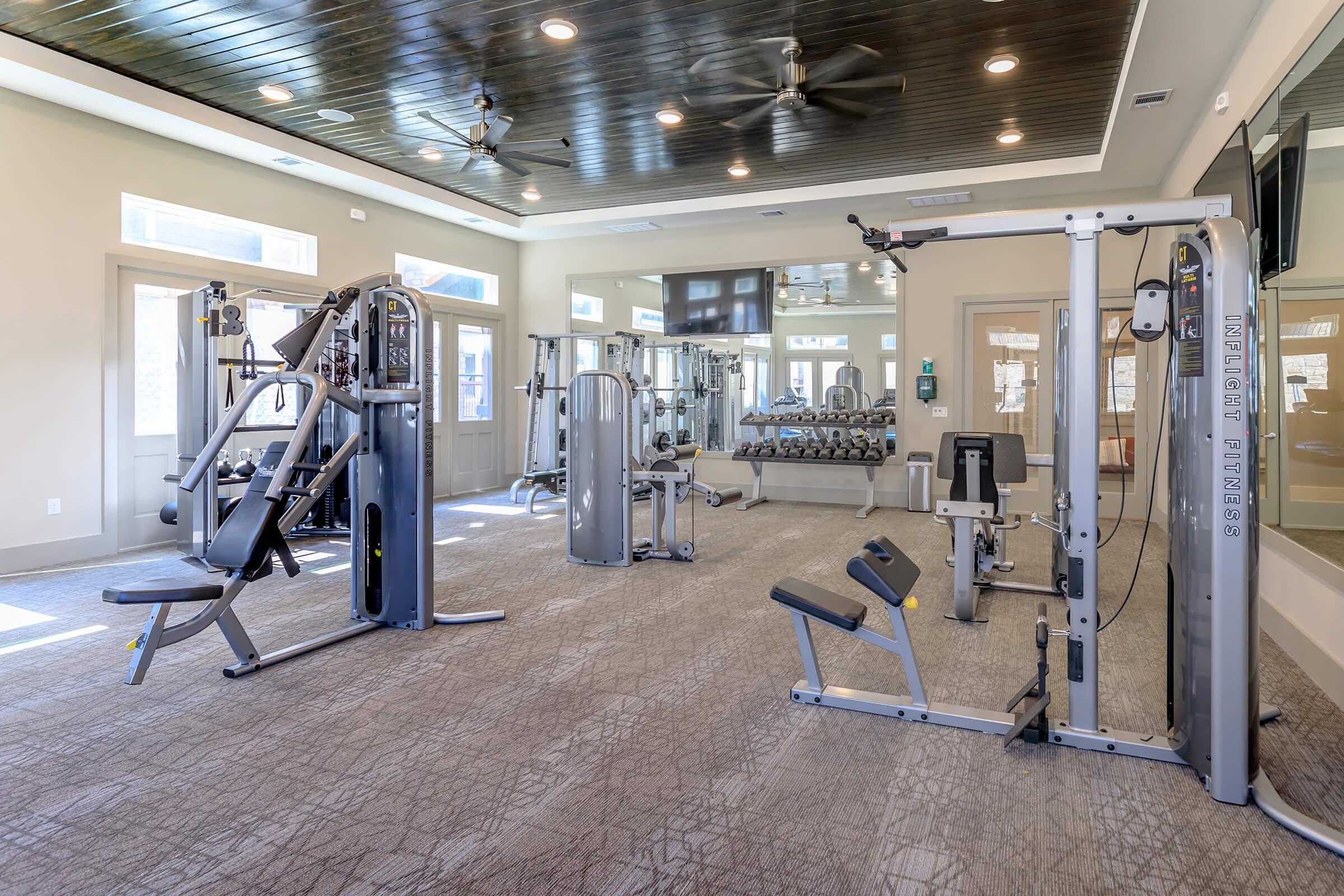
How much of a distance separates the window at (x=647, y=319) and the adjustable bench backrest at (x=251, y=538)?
6227 mm

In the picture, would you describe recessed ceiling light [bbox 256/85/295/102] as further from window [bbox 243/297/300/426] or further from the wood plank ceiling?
window [bbox 243/297/300/426]

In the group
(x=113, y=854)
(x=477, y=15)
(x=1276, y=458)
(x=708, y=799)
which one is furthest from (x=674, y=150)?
(x=113, y=854)

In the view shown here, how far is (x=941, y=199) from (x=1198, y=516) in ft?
19.2

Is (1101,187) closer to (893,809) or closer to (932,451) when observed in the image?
(932,451)

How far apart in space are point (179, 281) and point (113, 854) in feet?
17.0

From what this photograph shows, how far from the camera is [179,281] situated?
5.97 metres

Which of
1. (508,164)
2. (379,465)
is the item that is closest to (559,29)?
(508,164)

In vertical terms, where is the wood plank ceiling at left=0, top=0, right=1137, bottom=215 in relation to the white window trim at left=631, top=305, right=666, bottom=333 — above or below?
above

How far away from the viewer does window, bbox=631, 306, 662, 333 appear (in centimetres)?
921

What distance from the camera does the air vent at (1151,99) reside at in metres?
4.80

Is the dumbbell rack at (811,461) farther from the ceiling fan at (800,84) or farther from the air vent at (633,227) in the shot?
the ceiling fan at (800,84)

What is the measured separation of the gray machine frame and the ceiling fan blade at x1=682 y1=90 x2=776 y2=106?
7.39 feet

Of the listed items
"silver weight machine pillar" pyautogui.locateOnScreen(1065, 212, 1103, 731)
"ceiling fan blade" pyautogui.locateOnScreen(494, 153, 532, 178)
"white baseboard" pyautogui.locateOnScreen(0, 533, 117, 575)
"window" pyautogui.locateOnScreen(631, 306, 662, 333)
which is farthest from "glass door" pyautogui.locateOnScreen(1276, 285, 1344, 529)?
"white baseboard" pyautogui.locateOnScreen(0, 533, 117, 575)

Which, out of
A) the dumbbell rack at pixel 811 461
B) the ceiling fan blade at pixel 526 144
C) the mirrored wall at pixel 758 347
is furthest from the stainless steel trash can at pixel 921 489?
the ceiling fan blade at pixel 526 144
